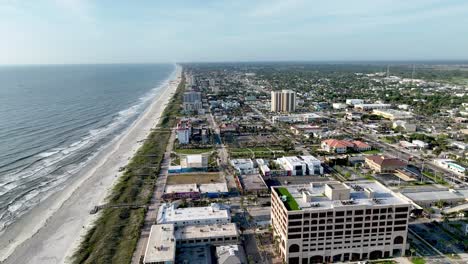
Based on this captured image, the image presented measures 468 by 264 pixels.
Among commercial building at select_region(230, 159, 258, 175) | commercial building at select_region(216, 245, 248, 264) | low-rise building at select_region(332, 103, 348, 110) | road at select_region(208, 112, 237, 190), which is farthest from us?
low-rise building at select_region(332, 103, 348, 110)

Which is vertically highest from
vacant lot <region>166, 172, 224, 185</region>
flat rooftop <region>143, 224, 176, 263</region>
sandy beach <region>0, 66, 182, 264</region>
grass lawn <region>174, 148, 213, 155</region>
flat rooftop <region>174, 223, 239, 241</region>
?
flat rooftop <region>143, 224, 176, 263</region>

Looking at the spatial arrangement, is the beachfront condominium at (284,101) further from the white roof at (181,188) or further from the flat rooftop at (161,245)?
the flat rooftop at (161,245)

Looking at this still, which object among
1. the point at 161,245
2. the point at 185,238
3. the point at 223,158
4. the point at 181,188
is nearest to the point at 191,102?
the point at 223,158

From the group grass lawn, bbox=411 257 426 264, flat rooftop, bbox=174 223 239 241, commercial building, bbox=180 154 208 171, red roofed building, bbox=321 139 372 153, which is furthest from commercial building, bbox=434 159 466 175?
flat rooftop, bbox=174 223 239 241

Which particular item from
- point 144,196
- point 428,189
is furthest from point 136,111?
point 428,189

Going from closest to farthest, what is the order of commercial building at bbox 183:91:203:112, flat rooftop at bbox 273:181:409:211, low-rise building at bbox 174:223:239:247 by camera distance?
1. flat rooftop at bbox 273:181:409:211
2. low-rise building at bbox 174:223:239:247
3. commercial building at bbox 183:91:203:112

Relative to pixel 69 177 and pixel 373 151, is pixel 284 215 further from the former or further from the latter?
pixel 373 151

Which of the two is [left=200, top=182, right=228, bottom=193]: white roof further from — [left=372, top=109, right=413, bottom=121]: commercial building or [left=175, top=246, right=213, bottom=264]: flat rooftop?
[left=372, top=109, right=413, bottom=121]: commercial building

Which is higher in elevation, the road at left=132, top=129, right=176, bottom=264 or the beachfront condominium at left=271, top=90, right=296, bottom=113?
the beachfront condominium at left=271, top=90, right=296, bottom=113
